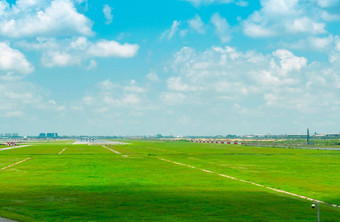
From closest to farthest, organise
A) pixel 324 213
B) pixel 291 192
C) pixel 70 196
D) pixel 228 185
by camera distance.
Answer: pixel 324 213 → pixel 70 196 → pixel 291 192 → pixel 228 185

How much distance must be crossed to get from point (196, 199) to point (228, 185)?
273 inches

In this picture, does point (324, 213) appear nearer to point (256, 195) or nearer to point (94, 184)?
point (256, 195)

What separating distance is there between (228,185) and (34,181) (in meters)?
16.1

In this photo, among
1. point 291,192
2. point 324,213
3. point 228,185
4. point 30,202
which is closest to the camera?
point 324,213

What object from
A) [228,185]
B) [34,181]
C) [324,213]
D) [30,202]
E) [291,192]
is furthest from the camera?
[34,181]

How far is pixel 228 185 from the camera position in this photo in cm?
2894

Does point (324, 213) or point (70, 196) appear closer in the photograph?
point (324, 213)

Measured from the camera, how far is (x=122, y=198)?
75.2ft

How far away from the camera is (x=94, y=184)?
97.3 ft

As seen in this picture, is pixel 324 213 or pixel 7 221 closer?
pixel 7 221

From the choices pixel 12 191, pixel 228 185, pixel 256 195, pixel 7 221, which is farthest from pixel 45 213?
pixel 228 185

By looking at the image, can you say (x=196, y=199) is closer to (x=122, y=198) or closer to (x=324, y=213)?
(x=122, y=198)

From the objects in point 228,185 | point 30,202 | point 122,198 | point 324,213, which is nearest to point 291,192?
point 228,185

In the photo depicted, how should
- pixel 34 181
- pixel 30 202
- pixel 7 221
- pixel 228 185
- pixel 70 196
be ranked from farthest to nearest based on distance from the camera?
pixel 34 181 < pixel 228 185 < pixel 70 196 < pixel 30 202 < pixel 7 221
